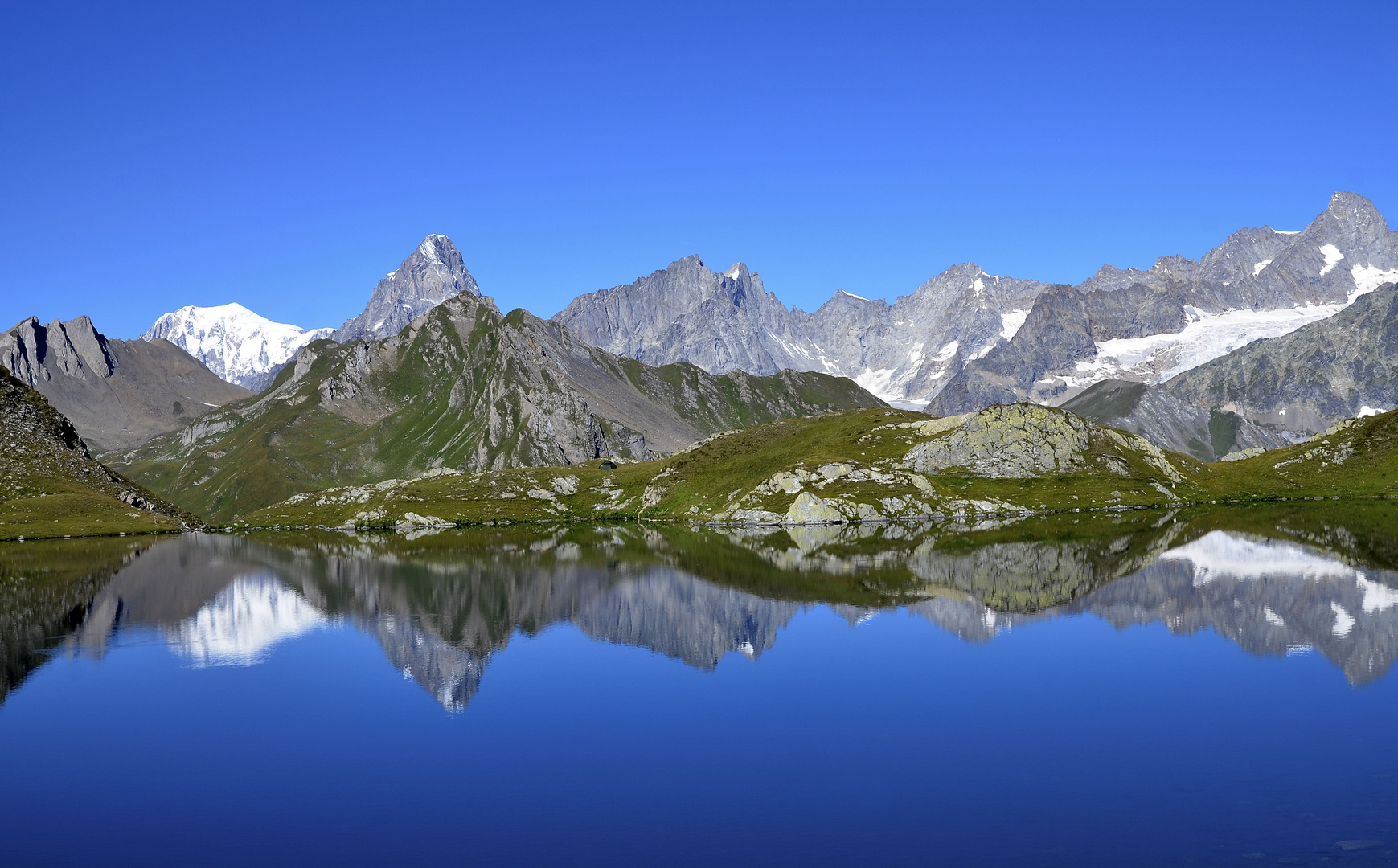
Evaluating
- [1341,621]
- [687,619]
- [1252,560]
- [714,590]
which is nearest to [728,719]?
[687,619]

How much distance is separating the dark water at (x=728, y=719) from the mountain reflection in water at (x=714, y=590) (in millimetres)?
653

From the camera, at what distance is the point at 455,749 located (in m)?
46.8

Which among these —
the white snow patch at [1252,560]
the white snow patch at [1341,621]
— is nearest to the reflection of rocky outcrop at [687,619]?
the white snow patch at [1341,621]

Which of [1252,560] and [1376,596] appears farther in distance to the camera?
[1252,560]

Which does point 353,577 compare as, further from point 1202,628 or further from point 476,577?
point 1202,628

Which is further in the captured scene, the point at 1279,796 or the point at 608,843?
the point at 1279,796

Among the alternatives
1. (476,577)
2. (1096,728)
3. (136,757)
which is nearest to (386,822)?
(136,757)

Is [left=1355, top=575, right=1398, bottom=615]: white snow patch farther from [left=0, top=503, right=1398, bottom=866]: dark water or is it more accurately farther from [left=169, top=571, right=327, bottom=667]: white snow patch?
[left=169, top=571, right=327, bottom=667]: white snow patch

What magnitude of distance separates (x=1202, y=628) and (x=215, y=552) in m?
147

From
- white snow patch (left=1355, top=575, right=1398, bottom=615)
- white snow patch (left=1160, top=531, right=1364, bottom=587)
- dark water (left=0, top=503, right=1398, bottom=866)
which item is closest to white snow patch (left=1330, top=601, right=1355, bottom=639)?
dark water (left=0, top=503, right=1398, bottom=866)

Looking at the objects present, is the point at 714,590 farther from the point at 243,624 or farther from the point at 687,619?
the point at 243,624

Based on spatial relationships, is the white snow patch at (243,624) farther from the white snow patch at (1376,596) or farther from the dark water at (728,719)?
the white snow patch at (1376,596)

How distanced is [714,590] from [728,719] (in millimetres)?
47789

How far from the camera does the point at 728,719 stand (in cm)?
5122
